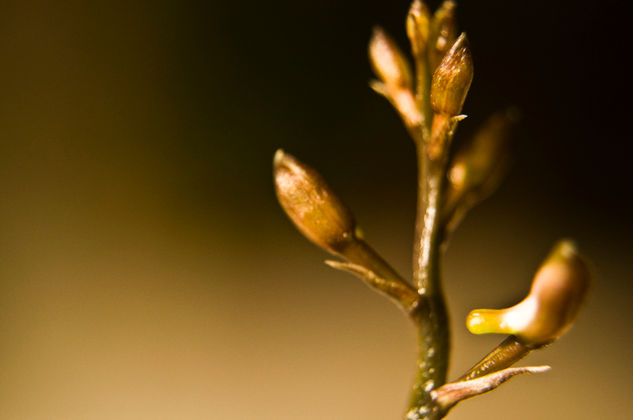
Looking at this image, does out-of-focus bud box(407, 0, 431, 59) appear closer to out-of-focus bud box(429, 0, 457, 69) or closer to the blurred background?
out-of-focus bud box(429, 0, 457, 69)

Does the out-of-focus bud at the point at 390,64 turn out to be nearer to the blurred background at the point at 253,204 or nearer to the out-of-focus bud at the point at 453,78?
the out-of-focus bud at the point at 453,78

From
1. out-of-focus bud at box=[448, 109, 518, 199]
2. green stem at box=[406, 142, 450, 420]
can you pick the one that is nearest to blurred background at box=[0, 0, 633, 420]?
out-of-focus bud at box=[448, 109, 518, 199]

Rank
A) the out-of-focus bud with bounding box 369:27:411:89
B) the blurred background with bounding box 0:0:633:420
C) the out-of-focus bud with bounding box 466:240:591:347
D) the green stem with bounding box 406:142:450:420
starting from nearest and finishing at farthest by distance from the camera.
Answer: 1. the out-of-focus bud with bounding box 466:240:591:347
2. the green stem with bounding box 406:142:450:420
3. the out-of-focus bud with bounding box 369:27:411:89
4. the blurred background with bounding box 0:0:633:420

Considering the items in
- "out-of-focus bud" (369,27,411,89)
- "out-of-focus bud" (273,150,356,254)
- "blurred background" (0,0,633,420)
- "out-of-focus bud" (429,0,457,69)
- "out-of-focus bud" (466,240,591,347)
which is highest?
"blurred background" (0,0,633,420)

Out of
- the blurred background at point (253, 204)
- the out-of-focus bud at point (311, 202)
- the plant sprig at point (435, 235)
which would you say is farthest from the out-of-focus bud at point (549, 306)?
the blurred background at point (253, 204)

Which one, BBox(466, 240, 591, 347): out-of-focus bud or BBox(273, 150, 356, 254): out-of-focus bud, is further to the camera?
BBox(273, 150, 356, 254): out-of-focus bud

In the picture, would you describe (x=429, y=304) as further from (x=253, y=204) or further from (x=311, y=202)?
(x=253, y=204)

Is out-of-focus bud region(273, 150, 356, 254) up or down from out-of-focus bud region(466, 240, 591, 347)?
up

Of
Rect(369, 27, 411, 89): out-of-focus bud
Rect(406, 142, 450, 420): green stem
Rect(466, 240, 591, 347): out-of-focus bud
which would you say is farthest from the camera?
Rect(369, 27, 411, 89): out-of-focus bud
